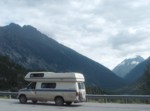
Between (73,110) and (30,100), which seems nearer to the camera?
(73,110)

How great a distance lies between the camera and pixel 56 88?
28.6 m

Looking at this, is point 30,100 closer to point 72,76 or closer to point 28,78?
point 28,78

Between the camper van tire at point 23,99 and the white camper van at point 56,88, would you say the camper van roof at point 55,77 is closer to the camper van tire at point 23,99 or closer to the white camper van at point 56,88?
the white camper van at point 56,88

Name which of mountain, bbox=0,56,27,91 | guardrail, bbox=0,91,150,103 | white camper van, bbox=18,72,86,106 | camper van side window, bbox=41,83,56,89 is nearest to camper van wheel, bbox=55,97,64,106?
white camper van, bbox=18,72,86,106

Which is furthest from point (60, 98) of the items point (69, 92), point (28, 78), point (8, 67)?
point (8, 67)

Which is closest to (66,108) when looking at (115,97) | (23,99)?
(23,99)

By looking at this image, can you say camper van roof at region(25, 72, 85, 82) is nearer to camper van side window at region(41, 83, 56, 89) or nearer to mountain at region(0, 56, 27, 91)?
camper van side window at region(41, 83, 56, 89)

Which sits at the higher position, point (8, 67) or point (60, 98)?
point (8, 67)

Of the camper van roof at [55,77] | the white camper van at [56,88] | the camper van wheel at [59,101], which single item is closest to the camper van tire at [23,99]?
the white camper van at [56,88]

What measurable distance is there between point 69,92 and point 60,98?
0.91 meters

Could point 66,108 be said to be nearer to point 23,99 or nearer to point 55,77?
point 55,77

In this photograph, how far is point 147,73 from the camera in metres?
72.2

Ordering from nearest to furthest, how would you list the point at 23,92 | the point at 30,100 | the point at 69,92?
the point at 69,92
the point at 23,92
the point at 30,100

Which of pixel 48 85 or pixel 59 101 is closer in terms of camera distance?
pixel 59 101
